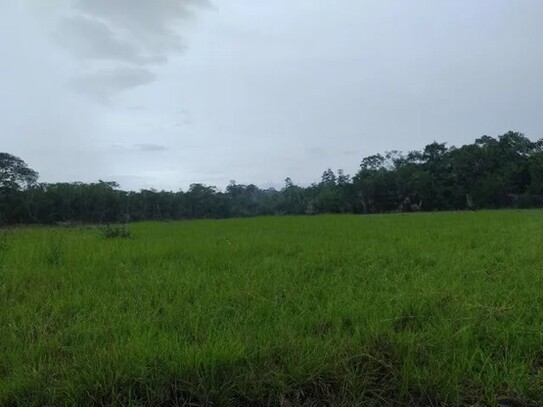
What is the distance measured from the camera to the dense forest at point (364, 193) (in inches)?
1865

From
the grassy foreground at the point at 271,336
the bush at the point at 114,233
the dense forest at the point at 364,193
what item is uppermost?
the dense forest at the point at 364,193

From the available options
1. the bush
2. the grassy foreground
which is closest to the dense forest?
the bush

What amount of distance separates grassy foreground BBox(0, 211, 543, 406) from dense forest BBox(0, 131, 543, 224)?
4552cm

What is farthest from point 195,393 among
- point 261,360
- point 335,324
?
point 335,324

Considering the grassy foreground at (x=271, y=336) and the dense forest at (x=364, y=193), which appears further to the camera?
the dense forest at (x=364, y=193)

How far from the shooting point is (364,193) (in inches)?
2248

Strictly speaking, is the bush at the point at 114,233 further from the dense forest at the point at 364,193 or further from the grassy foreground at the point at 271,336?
the dense forest at the point at 364,193

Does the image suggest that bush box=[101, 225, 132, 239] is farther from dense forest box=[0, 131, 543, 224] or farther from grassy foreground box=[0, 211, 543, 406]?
dense forest box=[0, 131, 543, 224]

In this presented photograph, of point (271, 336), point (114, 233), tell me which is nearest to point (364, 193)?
point (114, 233)

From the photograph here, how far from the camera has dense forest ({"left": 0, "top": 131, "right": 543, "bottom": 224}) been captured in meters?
47.4

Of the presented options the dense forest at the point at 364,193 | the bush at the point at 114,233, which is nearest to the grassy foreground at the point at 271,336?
the bush at the point at 114,233

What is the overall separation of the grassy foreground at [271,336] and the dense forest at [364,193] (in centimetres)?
4552

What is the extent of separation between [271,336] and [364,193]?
182 ft

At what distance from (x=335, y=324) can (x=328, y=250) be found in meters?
4.30
